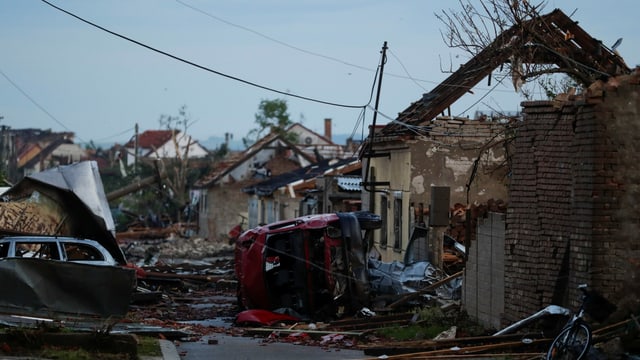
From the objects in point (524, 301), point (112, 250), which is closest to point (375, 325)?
point (524, 301)

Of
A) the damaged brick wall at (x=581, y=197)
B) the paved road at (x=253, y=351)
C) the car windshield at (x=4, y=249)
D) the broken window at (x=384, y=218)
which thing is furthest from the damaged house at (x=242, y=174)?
the damaged brick wall at (x=581, y=197)

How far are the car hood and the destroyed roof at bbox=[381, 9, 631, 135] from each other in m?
8.56

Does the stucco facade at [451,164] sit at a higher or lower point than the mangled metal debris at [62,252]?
higher

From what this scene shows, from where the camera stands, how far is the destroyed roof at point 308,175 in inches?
1822

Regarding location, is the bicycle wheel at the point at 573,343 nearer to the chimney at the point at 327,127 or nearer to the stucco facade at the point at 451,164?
the stucco facade at the point at 451,164

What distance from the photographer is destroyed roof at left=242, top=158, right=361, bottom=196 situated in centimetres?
4628

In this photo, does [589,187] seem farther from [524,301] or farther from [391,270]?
[391,270]

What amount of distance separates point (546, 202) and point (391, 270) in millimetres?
8425

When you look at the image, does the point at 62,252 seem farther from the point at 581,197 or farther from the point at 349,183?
the point at 349,183

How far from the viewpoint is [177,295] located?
27078 millimetres

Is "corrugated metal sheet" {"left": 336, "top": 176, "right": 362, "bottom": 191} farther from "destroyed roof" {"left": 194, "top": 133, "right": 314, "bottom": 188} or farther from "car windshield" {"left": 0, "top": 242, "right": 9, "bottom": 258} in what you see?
"destroyed roof" {"left": 194, "top": 133, "right": 314, "bottom": 188}

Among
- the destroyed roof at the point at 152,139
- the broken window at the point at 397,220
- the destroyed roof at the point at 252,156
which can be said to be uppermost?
the destroyed roof at the point at 152,139

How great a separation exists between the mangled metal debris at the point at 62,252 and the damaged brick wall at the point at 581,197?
6.88 m

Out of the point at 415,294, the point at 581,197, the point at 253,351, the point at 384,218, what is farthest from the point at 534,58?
the point at 253,351
